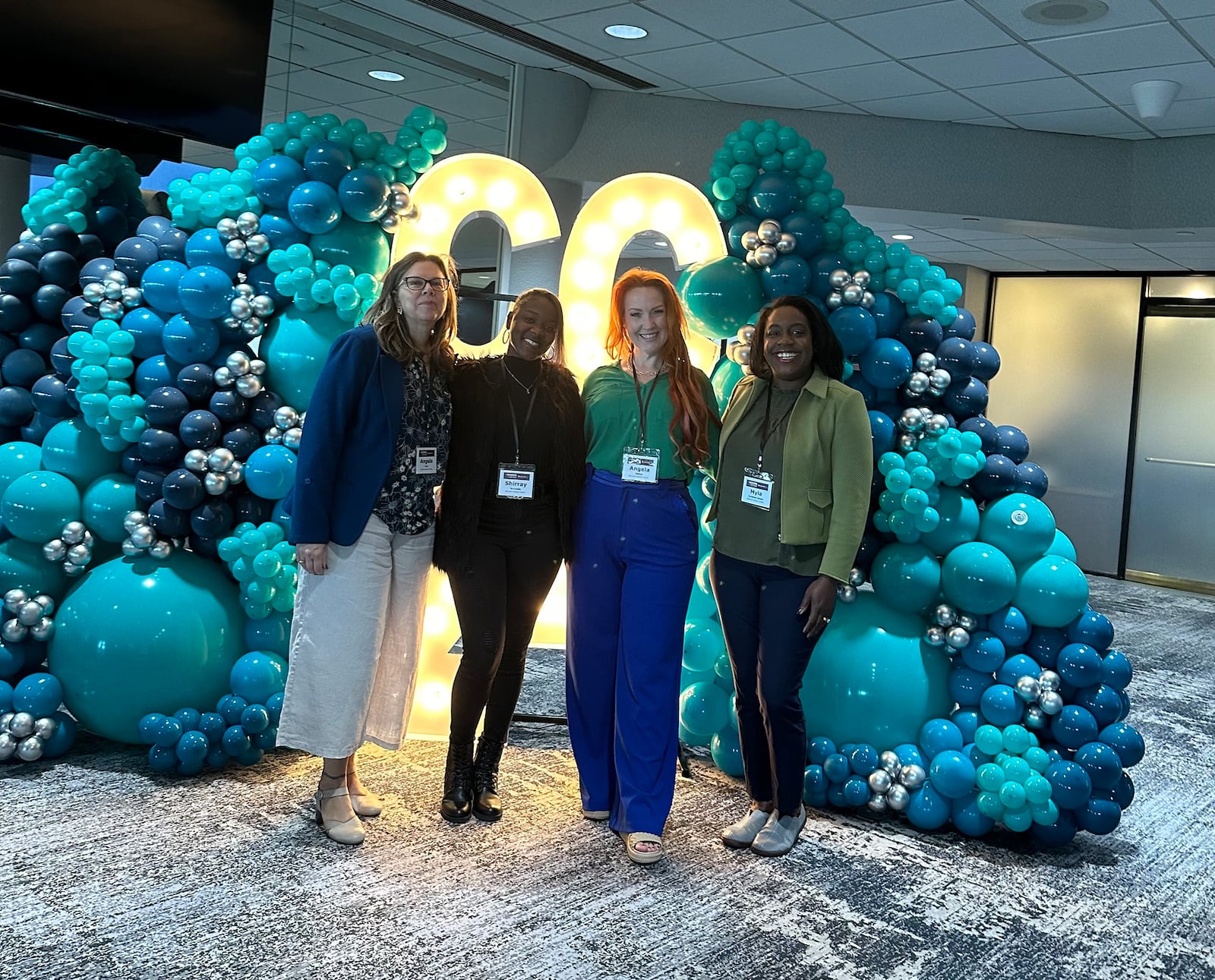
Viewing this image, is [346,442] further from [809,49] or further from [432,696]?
[809,49]

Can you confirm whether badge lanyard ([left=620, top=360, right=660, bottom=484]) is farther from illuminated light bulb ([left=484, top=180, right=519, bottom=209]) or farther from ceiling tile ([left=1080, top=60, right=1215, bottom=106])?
ceiling tile ([left=1080, top=60, right=1215, bottom=106])

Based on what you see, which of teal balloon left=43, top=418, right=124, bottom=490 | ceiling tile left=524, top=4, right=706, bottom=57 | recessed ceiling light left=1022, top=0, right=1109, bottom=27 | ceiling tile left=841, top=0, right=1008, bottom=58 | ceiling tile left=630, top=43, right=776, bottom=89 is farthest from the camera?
ceiling tile left=630, top=43, right=776, bottom=89

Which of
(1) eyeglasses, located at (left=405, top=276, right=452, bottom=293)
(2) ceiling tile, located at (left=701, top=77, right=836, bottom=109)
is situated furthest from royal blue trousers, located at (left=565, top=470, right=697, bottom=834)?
(2) ceiling tile, located at (left=701, top=77, right=836, bottom=109)

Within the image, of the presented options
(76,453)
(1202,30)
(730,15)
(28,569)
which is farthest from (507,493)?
(1202,30)

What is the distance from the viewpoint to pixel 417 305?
2.75 m

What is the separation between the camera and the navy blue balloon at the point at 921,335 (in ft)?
10.6

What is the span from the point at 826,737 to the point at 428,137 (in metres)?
2.23

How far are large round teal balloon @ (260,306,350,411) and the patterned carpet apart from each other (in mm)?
1166

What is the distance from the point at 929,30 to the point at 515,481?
132 inches

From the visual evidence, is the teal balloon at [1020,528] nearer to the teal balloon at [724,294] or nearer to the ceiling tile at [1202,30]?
→ the teal balloon at [724,294]

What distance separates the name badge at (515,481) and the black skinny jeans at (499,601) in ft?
0.13

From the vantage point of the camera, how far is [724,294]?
10.6 feet

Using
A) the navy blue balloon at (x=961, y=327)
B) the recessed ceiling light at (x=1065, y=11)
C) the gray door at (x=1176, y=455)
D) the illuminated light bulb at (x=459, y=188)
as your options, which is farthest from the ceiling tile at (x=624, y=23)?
the gray door at (x=1176, y=455)

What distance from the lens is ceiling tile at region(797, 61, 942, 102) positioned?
5539mm
